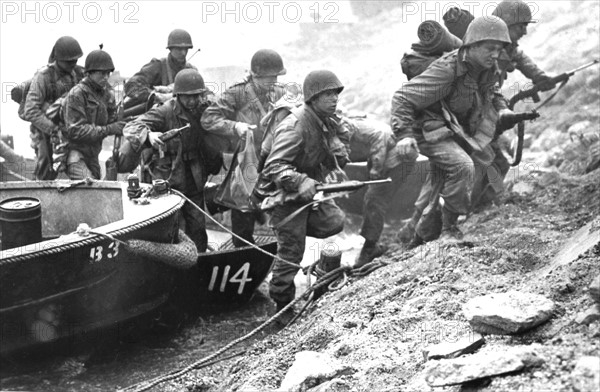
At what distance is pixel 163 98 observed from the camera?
8.35 metres

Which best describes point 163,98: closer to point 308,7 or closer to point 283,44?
point 283,44

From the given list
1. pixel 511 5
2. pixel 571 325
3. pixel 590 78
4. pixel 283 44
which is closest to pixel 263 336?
pixel 571 325

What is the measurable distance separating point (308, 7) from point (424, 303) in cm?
1980

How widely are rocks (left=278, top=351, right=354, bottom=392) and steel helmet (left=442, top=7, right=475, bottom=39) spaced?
5.29 m

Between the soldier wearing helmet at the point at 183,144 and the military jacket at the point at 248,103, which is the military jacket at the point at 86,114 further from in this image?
the military jacket at the point at 248,103

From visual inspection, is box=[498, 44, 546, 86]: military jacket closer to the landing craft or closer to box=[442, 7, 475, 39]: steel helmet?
box=[442, 7, 475, 39]: steel helmet

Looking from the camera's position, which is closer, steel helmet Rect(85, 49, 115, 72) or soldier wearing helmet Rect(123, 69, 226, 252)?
soldier wearing helmet Rect(123, 69, 226, 252)

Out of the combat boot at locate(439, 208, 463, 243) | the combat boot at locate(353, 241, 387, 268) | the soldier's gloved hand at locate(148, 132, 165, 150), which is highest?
the soldier's gloved hand at locate(148, 132, 165, 150)

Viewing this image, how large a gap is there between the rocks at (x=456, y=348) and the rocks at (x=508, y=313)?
0.29 feet

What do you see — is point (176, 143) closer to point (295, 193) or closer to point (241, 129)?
point (241, 129)

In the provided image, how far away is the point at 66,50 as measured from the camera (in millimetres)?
8867

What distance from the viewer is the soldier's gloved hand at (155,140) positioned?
7.39 meters

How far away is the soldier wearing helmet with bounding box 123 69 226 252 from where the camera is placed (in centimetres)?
757

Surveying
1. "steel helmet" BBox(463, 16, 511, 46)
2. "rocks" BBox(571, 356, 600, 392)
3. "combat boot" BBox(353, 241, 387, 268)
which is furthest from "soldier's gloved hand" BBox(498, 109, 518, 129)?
"rocks" BBox(571, 356, 600, 392)
